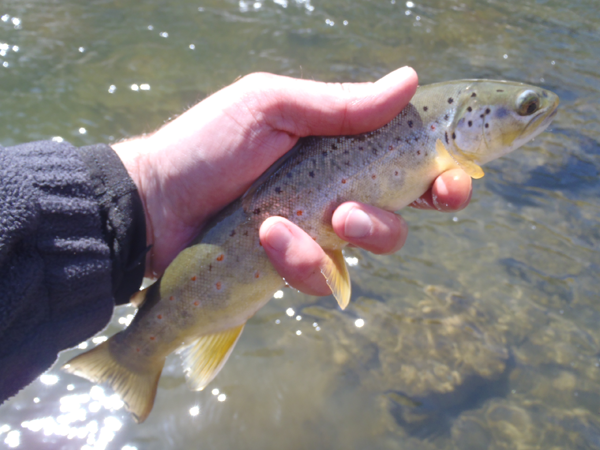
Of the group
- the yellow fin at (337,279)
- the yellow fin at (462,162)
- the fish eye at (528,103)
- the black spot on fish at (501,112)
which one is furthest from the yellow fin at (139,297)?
the fish eye at (528,103)

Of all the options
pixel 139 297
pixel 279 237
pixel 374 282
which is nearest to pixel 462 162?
pixel 279 237

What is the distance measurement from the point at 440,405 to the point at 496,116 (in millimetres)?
2528

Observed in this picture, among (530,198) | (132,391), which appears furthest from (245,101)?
(530,198)

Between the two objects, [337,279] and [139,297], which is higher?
[337,279]

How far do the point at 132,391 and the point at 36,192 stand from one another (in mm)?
1365

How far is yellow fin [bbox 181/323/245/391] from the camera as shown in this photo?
3.11 m

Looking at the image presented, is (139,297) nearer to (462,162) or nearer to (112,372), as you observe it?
(112,372)

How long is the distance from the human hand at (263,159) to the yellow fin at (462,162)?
6 cm

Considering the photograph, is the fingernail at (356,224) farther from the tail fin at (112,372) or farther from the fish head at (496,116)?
the tail fin at (112,372)

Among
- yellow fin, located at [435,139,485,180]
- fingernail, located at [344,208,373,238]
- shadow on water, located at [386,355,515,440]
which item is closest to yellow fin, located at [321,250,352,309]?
fingernail, located at [344,208,373,238]

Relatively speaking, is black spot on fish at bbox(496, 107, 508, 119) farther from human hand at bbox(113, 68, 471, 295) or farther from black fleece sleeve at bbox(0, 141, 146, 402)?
black fleece sleeve at bbox(0, 141, 146, 402)

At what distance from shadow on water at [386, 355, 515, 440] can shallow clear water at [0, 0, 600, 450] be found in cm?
1

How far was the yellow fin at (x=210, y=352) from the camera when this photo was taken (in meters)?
3.11

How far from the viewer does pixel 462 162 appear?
3.03 m
